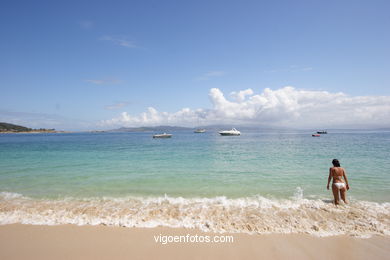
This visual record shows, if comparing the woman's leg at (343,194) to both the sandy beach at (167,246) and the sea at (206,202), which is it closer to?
the sea at (206,202)

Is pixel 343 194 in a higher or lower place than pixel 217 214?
higher

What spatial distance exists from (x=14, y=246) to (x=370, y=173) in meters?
20.3

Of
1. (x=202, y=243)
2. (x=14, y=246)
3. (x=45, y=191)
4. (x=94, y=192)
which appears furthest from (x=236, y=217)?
Result: (x=45, y=191)

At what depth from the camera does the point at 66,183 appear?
1227 centimetres

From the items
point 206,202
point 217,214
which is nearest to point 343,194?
point 217,214

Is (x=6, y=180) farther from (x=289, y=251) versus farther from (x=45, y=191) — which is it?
(x=289, y=251)

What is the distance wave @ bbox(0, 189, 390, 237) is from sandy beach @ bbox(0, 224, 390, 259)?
39 cm

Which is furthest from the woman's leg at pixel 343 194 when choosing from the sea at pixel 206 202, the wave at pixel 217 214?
the sea at pixel 206 202

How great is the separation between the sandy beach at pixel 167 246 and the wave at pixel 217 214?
0.39 metres

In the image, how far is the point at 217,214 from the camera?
289 inches

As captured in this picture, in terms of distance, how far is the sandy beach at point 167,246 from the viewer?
16.7 feet

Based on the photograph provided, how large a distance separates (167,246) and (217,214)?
2513 millimetres

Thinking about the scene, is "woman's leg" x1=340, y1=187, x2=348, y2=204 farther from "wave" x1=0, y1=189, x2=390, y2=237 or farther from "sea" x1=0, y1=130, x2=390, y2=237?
"sea" x1=0, y1=130, x2=390, y2=237

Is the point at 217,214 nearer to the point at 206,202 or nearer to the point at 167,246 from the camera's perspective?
the point at 206,202
